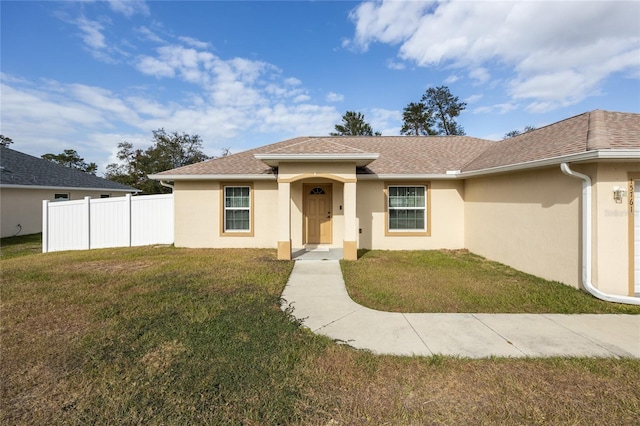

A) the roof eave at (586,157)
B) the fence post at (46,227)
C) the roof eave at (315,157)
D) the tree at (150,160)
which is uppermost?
the tree at (150,160)

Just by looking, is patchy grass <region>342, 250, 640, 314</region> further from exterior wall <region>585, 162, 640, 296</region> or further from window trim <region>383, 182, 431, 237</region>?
window trim <region>383, 182, 431, 237</region>

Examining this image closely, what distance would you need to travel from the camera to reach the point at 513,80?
1633 centimetres

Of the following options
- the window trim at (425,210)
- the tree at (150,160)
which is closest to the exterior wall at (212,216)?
the window trim at (425,210)

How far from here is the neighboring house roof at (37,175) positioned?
16.2 meters

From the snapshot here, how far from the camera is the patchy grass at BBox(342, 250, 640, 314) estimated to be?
5266 millimetres

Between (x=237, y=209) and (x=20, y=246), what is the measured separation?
403 inches

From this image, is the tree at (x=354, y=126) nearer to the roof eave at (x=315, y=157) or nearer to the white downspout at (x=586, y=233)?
the roof eave at (x=315, y=157)

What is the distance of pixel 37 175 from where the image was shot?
1781 centimetres

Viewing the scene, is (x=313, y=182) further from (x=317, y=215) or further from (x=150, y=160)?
(x=150, y=160)

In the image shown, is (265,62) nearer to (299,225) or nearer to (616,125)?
(299,225)

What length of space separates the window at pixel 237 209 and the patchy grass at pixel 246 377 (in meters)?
6.09

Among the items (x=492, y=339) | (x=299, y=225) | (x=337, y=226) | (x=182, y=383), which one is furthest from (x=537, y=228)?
(x=182, y=383)

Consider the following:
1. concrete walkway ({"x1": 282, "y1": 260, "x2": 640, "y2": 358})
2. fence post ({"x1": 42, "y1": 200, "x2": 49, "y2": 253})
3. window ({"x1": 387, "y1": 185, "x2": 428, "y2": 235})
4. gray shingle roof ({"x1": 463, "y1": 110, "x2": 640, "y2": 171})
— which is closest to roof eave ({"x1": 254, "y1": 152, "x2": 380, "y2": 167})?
window ({"x1": 387, "y1": 185, "x2": 428, "y2": 235})

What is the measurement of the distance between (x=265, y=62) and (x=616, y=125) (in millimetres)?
14033
